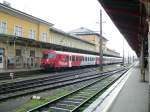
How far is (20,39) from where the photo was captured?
31828mm

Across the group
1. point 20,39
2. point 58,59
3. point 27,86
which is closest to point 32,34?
point 58,59

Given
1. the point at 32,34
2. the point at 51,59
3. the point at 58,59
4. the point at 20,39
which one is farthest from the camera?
the point at 32,34

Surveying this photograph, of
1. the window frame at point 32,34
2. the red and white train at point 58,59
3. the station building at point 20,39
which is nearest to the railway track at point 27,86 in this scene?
the station building at point 20,39

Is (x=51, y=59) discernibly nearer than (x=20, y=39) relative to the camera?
No

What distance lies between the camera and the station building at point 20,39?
34.9m

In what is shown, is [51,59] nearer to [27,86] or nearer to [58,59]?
[58,59]

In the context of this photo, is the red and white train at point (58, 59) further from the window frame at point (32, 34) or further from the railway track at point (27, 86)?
the railway track at point (27, 86)

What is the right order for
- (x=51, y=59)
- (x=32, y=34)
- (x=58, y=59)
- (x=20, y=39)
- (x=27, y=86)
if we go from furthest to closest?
(x=32, y=34) → (x=58, y=59) → (x=51, y=59) → (x=20, y=39) → (x=27, y=86)

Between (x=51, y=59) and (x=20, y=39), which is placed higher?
(x=20, y=39)

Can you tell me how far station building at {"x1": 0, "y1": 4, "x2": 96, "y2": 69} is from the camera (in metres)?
34.9

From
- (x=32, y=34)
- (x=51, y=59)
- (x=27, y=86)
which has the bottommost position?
(x=27, y=86)

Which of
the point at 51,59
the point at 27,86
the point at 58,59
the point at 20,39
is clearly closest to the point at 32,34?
the point at 58,59

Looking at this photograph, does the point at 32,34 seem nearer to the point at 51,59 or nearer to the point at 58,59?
the point at 58,59

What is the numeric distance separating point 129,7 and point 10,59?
2399 centimetres
